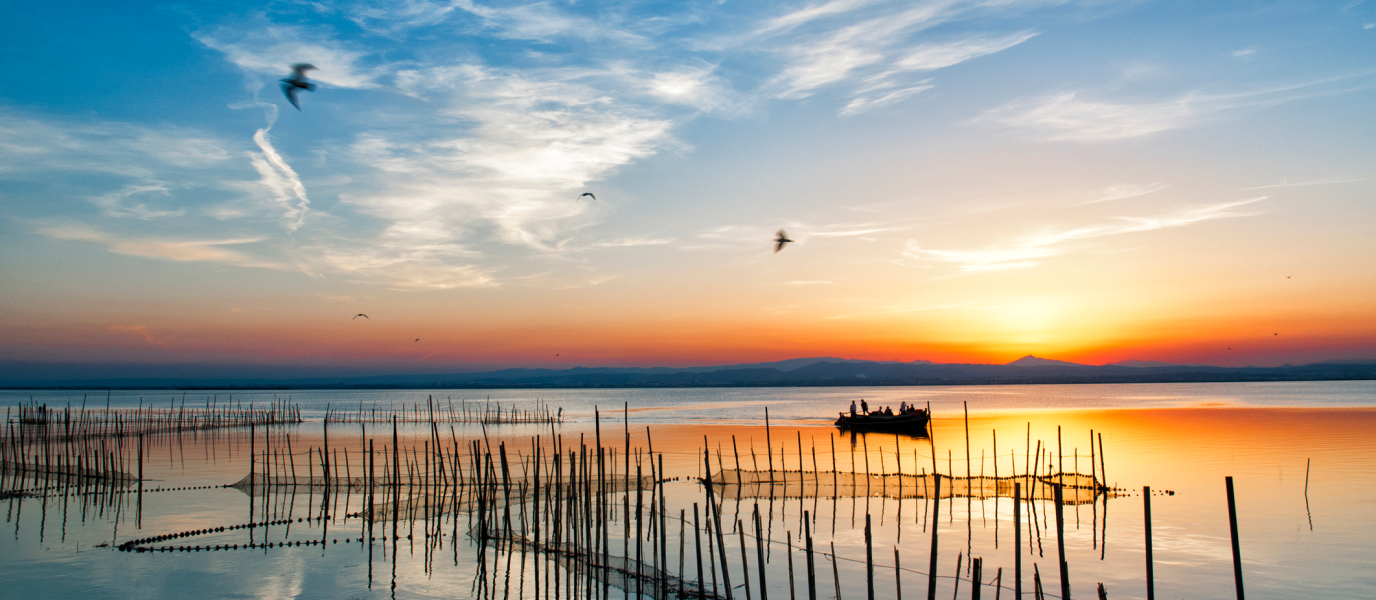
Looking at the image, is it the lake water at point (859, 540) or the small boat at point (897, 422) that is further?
the small boat at point (897, 422)

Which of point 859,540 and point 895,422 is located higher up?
point 859,540

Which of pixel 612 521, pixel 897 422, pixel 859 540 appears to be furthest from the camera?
pixel 897 422

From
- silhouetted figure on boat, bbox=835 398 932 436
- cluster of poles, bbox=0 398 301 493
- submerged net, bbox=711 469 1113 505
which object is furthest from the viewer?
silhouetted figure on boat, bbox=835 398 932 436

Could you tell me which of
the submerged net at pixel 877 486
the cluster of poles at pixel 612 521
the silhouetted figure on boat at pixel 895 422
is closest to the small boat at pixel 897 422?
the silhouetted figure on boat at pixel 895 422

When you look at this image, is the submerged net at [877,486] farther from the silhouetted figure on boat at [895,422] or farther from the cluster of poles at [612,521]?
the silhouetted figure on boat at [895,422]

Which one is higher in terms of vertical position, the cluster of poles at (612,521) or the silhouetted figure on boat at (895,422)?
the cluster of poles at (612,521)

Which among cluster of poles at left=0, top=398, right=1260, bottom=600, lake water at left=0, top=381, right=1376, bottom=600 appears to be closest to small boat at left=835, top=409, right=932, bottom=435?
lake water at left=0, top=381, right=1376, bottom=600

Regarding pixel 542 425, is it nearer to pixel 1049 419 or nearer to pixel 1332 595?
pixel 1049 419

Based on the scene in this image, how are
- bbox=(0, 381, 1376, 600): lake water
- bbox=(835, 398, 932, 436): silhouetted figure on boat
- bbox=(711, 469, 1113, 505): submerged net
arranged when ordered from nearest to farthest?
bbox=(0, 381, 1376, 600): lake water, bbox=(711, 469, 1113, 505): submerged net, bbox=(835, 398, 932, 436): silhouetted figure on boat

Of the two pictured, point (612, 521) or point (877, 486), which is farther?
point (877, 486)

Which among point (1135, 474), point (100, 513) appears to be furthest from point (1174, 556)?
point (100, 513)

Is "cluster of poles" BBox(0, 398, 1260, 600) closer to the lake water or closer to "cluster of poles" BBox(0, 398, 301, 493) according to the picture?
the lake water

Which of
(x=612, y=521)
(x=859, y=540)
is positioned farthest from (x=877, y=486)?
(x=612, y=521)

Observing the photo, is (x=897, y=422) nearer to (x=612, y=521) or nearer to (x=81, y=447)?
(x=612, y=521)
